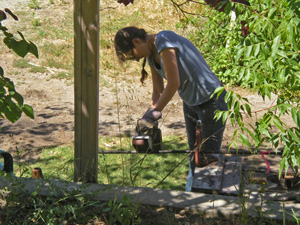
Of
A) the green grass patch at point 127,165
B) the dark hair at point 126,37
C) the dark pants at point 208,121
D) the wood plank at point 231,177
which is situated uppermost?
the dark hair at point 126,37

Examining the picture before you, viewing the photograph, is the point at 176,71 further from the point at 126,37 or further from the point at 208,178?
the point at 208,178

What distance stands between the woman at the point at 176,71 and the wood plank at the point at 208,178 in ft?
0.49

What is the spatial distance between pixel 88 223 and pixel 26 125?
4076mm

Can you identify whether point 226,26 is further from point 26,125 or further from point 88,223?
point 88,223

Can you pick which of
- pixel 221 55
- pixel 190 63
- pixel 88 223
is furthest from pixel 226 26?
pixel 88 223

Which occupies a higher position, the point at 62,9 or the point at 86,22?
the point at 62,9

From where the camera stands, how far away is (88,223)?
8.75ft

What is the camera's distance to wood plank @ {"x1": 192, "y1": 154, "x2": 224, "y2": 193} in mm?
3512

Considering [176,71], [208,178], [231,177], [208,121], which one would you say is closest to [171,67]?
[176,71]

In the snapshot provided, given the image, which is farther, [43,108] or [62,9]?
[62,9]

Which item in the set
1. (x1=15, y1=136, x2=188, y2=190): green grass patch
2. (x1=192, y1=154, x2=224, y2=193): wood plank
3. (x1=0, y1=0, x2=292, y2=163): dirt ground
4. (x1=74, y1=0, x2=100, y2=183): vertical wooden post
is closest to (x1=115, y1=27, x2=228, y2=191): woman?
(x1=192, y1=154, x2=224, y2=193): wood plank

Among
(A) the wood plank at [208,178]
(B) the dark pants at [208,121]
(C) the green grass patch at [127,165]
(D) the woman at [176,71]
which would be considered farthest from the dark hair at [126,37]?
(C) the green grass patch at [127,165]

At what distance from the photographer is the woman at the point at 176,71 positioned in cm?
338

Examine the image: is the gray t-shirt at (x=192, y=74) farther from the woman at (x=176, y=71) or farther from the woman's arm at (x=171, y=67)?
the woman's arm at (x=171, y=67)
